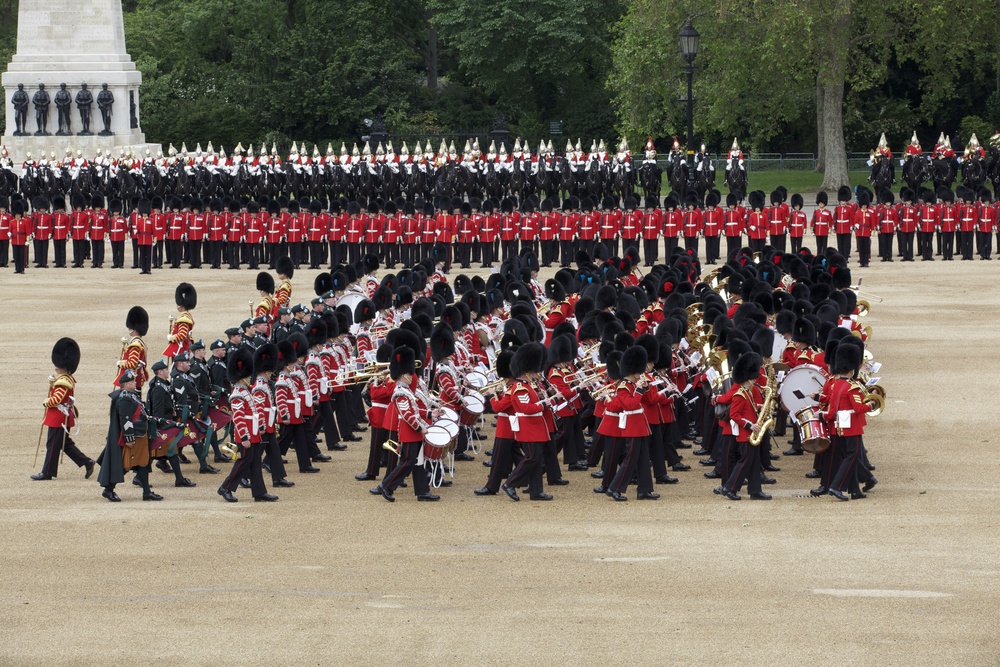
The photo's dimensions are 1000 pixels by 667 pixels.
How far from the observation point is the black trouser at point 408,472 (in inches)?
479

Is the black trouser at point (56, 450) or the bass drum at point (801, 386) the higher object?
the bass drum at point (801, 386)

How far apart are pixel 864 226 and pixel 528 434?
52.8ft

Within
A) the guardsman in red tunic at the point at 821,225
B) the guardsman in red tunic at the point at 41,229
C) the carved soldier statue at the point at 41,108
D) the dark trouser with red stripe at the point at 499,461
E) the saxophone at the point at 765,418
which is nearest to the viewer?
the saxophone at the point at 765,418

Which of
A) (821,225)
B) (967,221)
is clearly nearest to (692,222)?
(821,225)

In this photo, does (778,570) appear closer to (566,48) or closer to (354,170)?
(354,170)

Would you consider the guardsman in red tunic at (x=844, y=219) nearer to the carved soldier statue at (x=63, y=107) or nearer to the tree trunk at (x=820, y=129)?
the tree trunk at (x=820, y=129)

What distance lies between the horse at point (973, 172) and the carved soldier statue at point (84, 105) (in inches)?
757

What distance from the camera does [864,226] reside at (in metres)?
27.0

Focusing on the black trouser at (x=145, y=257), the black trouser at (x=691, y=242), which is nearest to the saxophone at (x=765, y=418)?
the black trouser at (x=691, y=242)

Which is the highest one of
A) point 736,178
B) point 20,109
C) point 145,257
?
point 20,109

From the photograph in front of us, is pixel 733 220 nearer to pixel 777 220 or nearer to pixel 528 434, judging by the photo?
pixel 777 220

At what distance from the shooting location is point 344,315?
1490cm

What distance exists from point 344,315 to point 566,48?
3229 cm

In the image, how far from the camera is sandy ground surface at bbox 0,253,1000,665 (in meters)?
8.70
